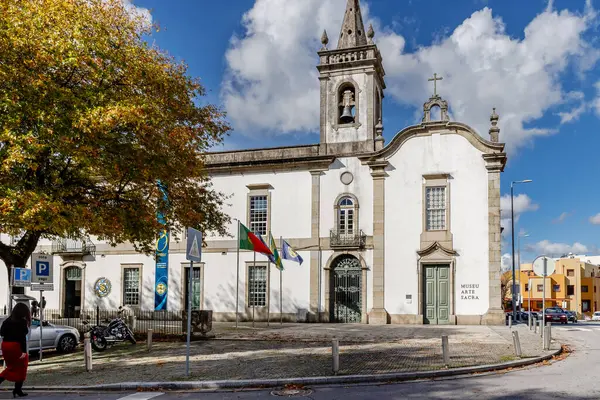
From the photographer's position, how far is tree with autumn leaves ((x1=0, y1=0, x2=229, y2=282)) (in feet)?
44.0

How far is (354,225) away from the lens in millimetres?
29188

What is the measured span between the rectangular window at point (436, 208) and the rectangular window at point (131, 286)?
15.9 meters

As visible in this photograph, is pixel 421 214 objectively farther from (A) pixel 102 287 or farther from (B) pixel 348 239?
(A) pixel 102 287

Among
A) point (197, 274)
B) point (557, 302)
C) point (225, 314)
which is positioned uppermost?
point (197, 274)

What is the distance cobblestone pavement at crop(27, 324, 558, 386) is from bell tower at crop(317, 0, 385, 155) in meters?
12.1

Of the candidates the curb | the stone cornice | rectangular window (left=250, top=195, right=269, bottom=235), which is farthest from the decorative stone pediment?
the curb

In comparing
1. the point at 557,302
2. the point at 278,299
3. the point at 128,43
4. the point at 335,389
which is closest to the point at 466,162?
the point at 278,299

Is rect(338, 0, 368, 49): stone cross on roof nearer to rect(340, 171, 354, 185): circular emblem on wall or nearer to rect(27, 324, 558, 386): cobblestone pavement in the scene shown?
Answer: rect(340, 171, 354, 185): circular emblem on wall

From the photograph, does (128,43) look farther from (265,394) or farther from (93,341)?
(265,394)

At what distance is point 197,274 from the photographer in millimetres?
31625

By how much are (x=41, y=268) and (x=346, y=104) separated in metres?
19.2

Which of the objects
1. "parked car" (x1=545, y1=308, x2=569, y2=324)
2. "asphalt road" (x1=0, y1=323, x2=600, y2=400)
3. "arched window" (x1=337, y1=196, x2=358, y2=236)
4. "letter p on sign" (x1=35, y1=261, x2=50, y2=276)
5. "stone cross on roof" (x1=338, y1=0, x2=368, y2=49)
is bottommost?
"parked car" (x1=545, y1=308, x2=569, y2=324)

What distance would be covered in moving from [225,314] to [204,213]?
11.3 m

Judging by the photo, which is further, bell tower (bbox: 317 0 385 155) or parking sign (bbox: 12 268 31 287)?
bell tower (bbox: 317 0 385 155)
